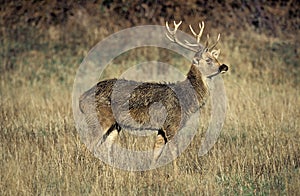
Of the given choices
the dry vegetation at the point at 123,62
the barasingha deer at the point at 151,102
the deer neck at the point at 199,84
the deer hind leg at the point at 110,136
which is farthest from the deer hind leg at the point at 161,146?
the deer neck at the point at 199,84

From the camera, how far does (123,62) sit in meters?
15.8

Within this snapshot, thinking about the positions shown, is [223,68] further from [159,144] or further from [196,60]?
[159,144]

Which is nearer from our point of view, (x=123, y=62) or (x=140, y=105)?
(x=140, y=105)

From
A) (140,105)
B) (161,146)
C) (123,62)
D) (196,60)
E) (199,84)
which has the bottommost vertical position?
(161,146)

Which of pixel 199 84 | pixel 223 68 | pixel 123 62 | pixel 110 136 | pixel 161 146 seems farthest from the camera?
pixel 123 62

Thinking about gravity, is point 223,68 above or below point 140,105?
above

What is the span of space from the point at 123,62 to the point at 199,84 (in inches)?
292

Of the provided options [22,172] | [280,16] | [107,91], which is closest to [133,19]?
[280,16]

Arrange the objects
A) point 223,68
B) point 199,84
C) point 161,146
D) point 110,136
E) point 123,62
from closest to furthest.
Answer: point 161,146, point 223,68, point 110,136, point 199,84, point 123,62

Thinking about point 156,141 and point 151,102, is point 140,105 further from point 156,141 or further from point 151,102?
point 156,141

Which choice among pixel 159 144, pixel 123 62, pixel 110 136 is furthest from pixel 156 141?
pixel 123 62

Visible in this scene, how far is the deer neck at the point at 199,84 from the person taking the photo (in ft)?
28.1

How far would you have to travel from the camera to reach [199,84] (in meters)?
8.60

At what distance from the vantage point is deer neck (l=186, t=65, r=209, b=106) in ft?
28.1
